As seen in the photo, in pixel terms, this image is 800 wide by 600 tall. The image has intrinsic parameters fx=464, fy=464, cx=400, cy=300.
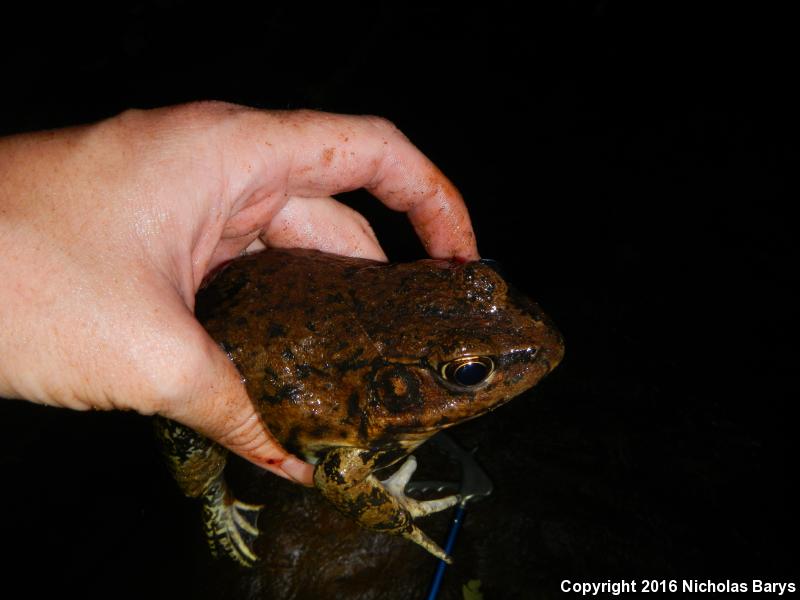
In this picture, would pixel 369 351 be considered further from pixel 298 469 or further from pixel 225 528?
pixel 225 528

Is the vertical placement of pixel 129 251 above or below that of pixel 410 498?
above

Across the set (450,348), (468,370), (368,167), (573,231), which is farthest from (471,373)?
(573,231)

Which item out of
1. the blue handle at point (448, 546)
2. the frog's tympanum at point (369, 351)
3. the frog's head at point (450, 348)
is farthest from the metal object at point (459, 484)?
the frog's head at point (450, 348)

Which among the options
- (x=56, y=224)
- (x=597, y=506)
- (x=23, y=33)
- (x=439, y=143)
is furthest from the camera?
(x=439, y=143)

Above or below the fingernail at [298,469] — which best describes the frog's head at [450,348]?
above

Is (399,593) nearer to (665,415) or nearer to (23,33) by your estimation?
(665,415)

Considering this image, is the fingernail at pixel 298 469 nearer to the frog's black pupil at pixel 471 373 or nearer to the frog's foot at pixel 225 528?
the frog's foot at pixel 225 528

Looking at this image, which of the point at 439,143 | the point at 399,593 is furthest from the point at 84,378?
the point at 439,143
